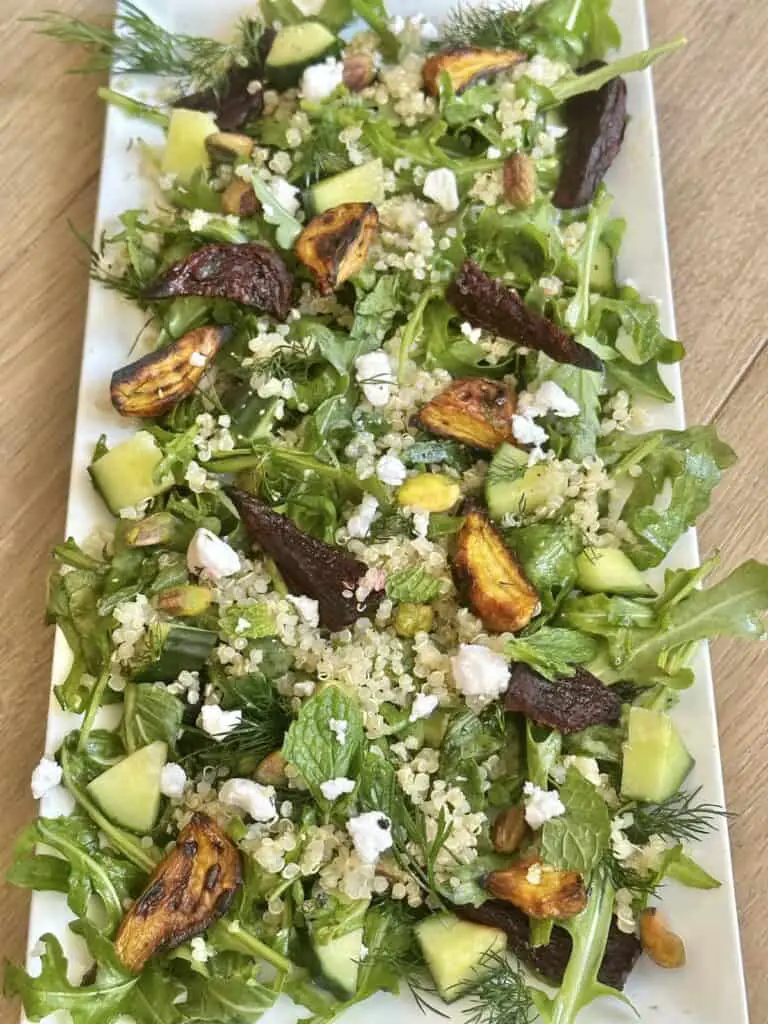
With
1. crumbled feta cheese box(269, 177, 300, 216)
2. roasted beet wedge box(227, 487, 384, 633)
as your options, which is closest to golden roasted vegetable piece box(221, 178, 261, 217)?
crumbled feta cheese box(269, 177, 300, 216)

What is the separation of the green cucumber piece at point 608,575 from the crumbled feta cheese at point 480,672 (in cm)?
16

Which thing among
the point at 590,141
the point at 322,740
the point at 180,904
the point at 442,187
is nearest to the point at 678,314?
the point at 590,141

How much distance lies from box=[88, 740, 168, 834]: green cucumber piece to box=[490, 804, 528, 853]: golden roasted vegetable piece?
0.40 metres

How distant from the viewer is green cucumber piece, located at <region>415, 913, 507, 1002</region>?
3.99 feet

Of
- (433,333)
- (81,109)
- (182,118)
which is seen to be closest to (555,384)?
(433,333)

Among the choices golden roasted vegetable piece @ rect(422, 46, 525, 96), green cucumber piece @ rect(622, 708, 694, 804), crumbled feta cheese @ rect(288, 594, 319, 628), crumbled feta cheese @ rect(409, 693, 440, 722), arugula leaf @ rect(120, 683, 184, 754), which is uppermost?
golden roasted vegetable piece @ rect(422, 46, 525, 96)

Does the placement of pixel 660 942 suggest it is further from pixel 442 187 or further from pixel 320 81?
pixel 320 81

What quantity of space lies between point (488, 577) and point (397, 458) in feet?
0.64

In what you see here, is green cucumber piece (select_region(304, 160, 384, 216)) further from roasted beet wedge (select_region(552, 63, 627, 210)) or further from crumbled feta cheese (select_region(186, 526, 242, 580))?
crumbled feta cheese (select_region(186, 526, 242, 580))

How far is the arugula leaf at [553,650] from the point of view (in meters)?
1.26

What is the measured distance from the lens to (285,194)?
1.48 m

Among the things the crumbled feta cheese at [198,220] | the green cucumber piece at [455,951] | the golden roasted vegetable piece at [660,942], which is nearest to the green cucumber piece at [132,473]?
the crumbled feta cheese at [198,220]

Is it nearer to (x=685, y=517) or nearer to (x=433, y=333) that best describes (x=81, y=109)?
(x=433, y=333)

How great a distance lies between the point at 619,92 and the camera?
1552 millimetres
